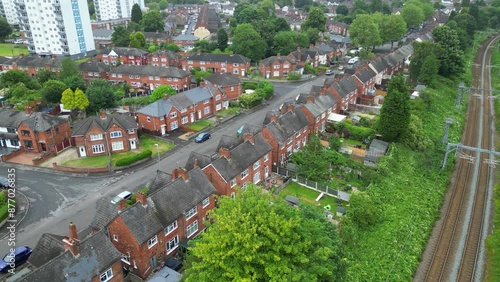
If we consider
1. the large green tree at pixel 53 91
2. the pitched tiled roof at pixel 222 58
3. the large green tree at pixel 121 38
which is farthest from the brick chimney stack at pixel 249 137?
the large green tree at pixel 121 38

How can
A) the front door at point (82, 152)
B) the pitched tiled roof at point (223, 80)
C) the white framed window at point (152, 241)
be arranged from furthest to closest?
the pitched tiled roof at point (223, 80), the front door at point (82, 152), the white framed window at point (152, 241)

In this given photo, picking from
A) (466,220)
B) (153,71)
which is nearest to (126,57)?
(153,71)

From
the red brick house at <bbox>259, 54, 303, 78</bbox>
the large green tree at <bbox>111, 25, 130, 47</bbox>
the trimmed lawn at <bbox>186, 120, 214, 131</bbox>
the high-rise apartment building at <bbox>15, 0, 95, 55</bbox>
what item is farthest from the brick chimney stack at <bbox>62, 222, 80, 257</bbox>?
the high-rise apartment building at <bbox>15, 0, 95, 55</bbox>

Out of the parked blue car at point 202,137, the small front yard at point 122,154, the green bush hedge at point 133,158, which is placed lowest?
the small front yard at point 122,154

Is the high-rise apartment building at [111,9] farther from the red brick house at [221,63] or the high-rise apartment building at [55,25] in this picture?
the red brick house at [221,63]

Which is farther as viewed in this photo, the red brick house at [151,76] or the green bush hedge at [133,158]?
the red brick house at [151,76]

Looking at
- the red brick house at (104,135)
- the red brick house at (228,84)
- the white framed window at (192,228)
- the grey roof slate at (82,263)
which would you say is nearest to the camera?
the grey roof slate at (82,263)
